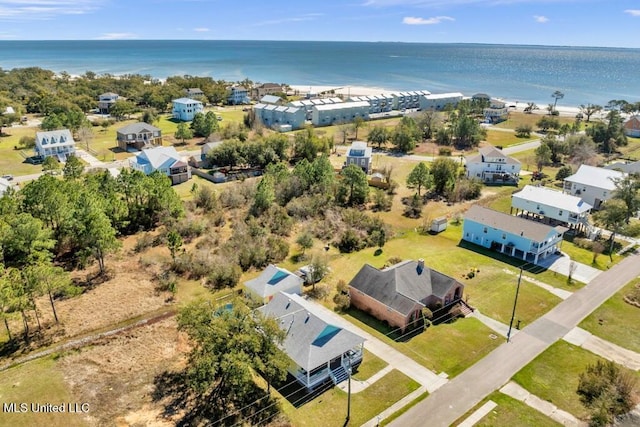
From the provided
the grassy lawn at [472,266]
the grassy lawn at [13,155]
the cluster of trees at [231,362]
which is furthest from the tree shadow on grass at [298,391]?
the grassy lawn at [13,155]

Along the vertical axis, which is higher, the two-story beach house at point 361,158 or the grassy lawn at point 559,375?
Result: the two-story beach house at point 361,158

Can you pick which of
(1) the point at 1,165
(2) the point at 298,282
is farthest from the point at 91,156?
(2) the point at 298,282

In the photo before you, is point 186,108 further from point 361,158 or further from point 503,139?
point 503,139

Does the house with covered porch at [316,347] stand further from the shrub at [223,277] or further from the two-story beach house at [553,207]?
the two-story beach house at [553,207]

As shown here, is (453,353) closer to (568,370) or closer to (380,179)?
(568,370)

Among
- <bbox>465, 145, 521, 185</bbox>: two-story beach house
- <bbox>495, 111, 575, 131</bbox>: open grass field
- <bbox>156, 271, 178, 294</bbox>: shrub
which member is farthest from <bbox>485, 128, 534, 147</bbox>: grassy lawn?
<bbox>156, 271, 178, 294</bbox>: shrub

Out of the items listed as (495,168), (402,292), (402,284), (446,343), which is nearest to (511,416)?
(446,343)

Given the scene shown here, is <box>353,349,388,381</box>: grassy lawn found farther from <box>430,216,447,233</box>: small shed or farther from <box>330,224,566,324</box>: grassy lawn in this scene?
<box>430,216,447,233</box>: small shed
